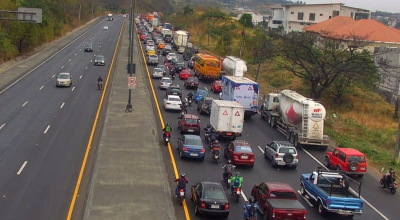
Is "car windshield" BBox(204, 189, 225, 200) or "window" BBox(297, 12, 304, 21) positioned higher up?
"window" BBox(297, 12, 304, 21)

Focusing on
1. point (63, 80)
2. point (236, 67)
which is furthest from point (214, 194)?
point (236, 67)

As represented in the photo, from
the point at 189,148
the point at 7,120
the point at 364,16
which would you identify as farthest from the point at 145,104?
the point at 364,16

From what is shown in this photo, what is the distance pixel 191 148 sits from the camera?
1079 inches

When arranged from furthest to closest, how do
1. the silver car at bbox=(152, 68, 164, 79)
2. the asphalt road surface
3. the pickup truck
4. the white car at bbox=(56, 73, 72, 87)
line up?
the silver car at bbox=(152, 68, 164, 79), the white car at bbox=(56, 73, 72, 87), the asphalt road surface, the pickup truck

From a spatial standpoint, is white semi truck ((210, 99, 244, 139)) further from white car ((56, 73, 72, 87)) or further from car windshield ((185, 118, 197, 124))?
white car ((56, 73, 72, 87))

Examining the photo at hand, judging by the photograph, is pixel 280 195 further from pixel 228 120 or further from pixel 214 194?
pixel 228 120

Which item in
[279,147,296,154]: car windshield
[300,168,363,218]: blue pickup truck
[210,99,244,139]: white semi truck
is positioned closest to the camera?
[300,168,363,218]: blue pickup truck

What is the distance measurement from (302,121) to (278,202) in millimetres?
14878

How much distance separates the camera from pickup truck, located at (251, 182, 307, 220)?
1864 cm

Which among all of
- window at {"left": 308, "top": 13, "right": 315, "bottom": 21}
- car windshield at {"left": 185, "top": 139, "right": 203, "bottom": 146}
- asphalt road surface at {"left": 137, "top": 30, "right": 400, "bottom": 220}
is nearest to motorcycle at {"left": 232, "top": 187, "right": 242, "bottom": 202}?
asphalt road surface at {"left": 137, "top": 30, "right": 400, "bottom": 220}

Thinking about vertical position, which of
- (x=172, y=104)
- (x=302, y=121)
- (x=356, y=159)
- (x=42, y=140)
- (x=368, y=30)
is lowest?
(x=42, y=140)

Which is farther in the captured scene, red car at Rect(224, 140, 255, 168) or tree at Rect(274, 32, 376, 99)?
tree at Rect(274, 32, 376, 99)

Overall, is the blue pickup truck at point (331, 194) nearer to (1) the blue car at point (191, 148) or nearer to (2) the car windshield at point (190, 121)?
(1) the blue car at point (191, 148)

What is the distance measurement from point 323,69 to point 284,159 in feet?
82.9
